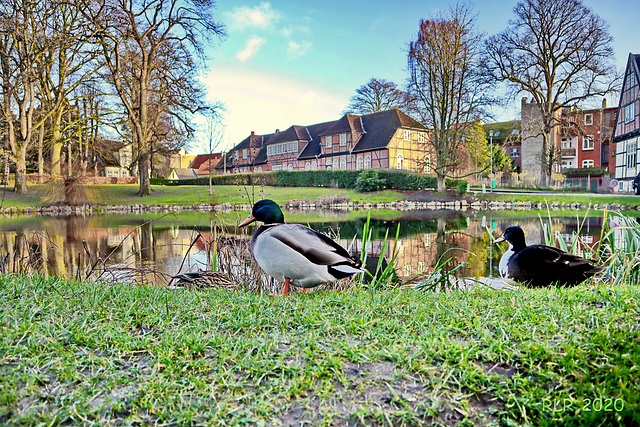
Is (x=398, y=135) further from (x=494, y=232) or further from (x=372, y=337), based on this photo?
(x=372, y=337)

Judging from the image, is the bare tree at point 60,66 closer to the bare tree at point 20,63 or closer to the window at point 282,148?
the bare tree at point 20,63

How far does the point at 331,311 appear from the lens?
2963 millimetres

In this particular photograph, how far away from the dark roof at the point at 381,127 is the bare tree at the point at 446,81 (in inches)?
626

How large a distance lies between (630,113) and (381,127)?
2341cm

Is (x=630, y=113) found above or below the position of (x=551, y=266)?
above

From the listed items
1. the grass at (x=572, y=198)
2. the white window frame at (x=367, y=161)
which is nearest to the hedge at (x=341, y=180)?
the grass at (x=572, y=198)

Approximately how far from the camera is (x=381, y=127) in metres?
49.3

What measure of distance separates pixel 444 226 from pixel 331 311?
47.2ft

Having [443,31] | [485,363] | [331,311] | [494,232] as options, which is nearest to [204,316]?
[331,311]

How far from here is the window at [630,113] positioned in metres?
34.9

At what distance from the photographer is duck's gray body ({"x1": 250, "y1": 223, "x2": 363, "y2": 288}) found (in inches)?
137

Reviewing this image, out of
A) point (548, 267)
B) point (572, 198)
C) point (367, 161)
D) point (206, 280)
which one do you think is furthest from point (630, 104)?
point (206, 280)

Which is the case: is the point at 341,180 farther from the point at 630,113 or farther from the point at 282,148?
the point at 630,113

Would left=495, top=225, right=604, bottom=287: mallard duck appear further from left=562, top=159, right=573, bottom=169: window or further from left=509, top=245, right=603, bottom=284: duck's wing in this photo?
left=562, top=159, right=573, bottom=169: window
